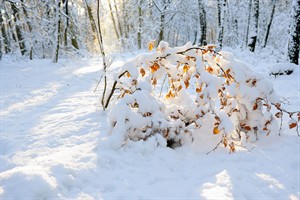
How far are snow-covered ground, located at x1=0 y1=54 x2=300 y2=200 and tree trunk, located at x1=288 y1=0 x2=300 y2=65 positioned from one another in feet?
23.1

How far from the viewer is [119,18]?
30359 mm

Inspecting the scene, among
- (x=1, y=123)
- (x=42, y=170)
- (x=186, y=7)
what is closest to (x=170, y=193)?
(x=42, y=170)

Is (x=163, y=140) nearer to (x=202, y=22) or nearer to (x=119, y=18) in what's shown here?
(x=202, y=22)

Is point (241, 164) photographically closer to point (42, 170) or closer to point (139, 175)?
point (139, 175)

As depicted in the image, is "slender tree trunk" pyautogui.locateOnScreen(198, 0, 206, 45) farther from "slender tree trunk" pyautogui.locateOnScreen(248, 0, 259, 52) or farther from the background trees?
"slender tree trunk" pyautogui.locateOnScreen(248, 0, 259, 52)

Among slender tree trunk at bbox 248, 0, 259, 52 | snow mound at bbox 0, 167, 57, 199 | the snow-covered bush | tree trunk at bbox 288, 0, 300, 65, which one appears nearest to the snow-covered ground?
snow mound at bbox 0, 167, 57, 199

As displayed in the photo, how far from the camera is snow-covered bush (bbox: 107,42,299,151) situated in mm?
3510

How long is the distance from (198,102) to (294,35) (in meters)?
7.94

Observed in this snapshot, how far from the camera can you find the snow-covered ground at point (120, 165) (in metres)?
2.51

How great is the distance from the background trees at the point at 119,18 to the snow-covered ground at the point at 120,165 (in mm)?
1903

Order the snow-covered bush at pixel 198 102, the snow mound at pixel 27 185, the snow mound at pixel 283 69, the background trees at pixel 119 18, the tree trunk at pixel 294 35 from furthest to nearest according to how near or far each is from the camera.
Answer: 1. the background trees at pixel 119 18
2. the tree trunk at pixel 294 35
3. the snow mound at pixel 283 69
4. the snow-covered bush at pixel 198 102
5. the snow mound at pixel 27 185

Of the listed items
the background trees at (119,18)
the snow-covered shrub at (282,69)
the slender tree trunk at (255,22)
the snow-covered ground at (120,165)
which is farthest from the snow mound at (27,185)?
the slender tree trunk at (255,22)

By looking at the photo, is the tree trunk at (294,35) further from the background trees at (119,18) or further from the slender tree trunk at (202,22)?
the slender tree trunk at (202,22)

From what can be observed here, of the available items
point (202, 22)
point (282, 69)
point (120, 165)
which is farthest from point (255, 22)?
point (120, 165)
